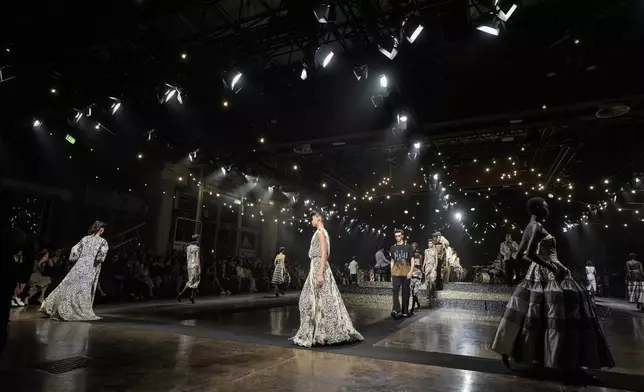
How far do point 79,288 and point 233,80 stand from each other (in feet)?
17.9

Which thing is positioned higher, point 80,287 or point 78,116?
point 78,116

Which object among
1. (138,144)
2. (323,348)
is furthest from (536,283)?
(138,144)

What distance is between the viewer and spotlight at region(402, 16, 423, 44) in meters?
6.97

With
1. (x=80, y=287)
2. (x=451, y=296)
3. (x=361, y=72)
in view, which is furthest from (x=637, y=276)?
(x=80, y=287)

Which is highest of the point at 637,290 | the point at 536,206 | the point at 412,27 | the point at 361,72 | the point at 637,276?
the point at 412,27

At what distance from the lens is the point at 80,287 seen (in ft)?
22.0

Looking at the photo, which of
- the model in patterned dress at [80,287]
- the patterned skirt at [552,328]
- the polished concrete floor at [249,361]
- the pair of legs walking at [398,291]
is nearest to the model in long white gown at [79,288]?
the model in patterned dress at [80,287]

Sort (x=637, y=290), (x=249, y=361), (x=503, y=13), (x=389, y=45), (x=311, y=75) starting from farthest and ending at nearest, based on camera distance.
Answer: (x=637, y=290)
(x=311, y=75)
(x=389, y=45)
(x=503, y=13)
(x=249, y=361)

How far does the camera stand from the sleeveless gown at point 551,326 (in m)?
3.39

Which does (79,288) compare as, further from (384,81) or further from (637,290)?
(637,290)

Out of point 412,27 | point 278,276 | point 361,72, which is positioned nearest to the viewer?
point 412,27

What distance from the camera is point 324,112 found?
1046cm

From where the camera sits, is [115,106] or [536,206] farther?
[115,106]

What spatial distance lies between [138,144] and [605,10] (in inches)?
525
